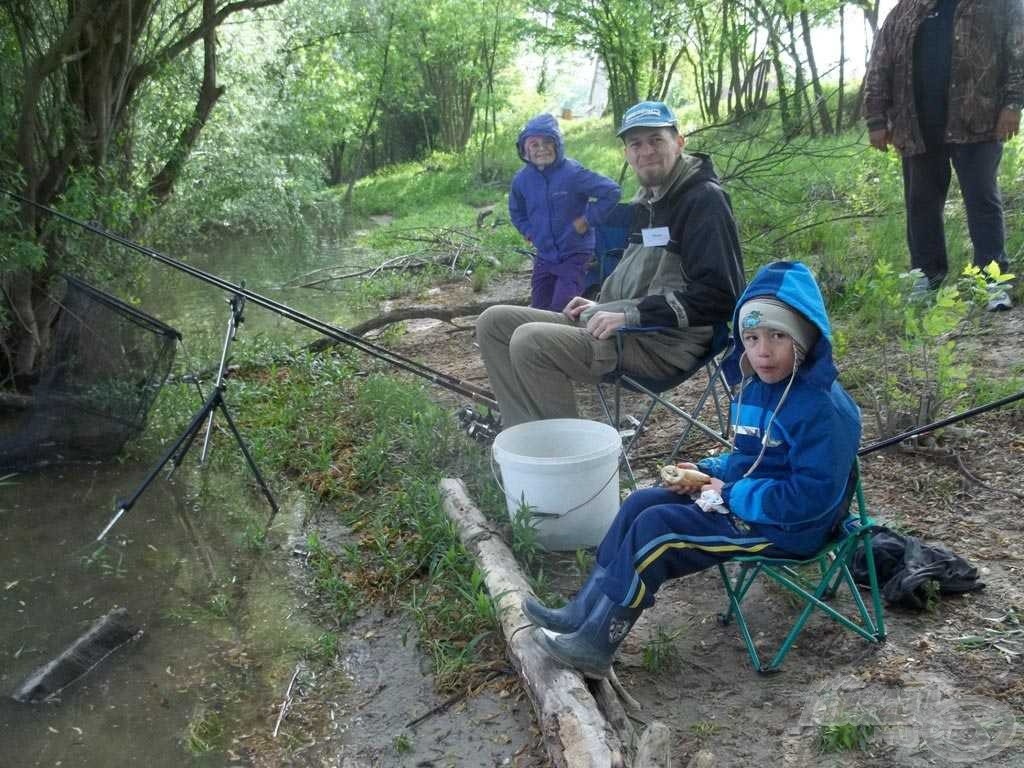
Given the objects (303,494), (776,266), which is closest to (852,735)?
(776,266)

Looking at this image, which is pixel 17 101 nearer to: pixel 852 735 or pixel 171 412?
pixel 171 412

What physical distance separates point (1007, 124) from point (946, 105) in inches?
13.5

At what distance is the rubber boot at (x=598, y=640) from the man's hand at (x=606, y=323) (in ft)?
4.04

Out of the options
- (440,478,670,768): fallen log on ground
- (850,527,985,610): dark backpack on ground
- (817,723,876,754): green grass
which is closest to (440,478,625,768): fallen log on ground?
(440,478,670,768): fallen log on ground

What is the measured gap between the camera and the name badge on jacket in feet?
11.1

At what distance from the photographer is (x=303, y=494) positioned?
13.4 ft

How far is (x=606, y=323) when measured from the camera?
326 cm

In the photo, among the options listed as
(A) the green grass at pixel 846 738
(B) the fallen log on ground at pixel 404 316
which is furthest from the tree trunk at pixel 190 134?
(A) the green grass at pixel 846 738

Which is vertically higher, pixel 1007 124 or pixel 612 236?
pixel 1007 124

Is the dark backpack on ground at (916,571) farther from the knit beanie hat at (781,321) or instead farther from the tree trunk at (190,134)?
the tree trunk at (190,134)

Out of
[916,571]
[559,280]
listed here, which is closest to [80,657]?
[916,571]

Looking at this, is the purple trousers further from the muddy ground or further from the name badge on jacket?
the muddy ground

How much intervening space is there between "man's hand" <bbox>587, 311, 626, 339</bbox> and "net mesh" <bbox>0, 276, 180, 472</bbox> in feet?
7.48

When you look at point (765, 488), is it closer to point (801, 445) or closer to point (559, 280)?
point (801, 445)
